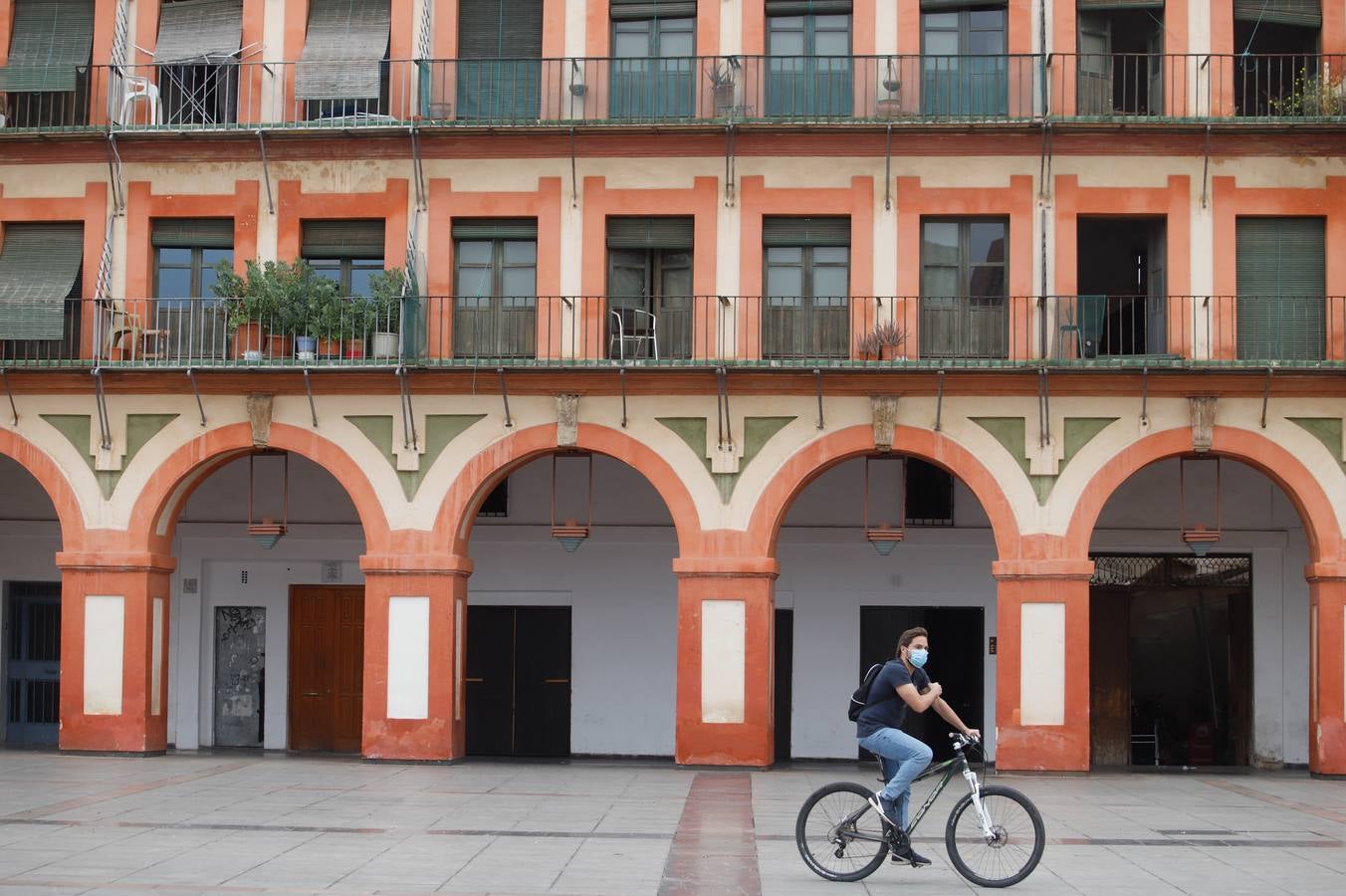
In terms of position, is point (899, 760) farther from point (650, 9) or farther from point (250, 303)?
point (650, 9)

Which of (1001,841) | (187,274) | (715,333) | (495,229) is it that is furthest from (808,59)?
(1001,841)

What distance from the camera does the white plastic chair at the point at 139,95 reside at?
1006 inches

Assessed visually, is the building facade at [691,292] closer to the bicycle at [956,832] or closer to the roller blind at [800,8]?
the roller blind at [800,8]

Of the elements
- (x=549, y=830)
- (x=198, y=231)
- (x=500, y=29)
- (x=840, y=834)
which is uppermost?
(x=500, y=29)

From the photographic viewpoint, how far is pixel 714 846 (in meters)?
15.9

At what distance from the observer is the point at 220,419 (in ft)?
81.9

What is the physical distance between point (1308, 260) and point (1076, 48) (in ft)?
14.4

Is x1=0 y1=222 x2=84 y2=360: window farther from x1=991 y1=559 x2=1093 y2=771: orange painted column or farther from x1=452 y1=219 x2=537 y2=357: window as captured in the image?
x1=991 y1=559 x2=1093 y2=771: orange painted column

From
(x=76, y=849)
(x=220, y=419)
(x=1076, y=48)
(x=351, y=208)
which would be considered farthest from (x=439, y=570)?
(x=1076, y=48)

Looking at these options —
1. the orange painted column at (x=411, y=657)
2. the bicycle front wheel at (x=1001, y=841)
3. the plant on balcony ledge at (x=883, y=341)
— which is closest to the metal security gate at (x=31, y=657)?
the orange painted column at (x=411, y=657)

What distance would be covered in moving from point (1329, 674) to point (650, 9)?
43.5 feet

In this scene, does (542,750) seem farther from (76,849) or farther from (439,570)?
(76,849)

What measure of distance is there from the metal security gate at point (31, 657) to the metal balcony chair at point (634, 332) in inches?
428

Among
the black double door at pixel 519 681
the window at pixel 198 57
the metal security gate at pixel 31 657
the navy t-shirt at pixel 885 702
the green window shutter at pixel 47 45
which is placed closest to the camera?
the navy t-shirt at pixel 885 702
